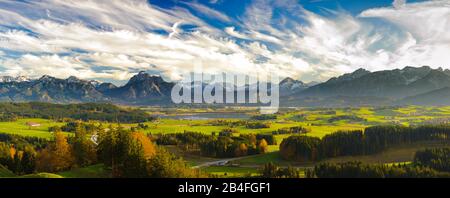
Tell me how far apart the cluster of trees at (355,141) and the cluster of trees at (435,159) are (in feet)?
69.9

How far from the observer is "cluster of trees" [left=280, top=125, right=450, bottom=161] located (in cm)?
12356

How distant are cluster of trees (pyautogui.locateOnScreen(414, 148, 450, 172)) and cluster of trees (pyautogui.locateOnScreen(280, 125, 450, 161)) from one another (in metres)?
21.3

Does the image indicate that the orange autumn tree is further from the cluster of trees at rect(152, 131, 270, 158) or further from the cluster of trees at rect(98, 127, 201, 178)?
the cluster of trees at rect(152, 131, 270, 158)

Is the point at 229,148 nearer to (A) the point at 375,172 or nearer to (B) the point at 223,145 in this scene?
(B) the point at 223,145

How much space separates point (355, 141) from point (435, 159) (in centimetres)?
3237

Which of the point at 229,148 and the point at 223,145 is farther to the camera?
the point at 223,145

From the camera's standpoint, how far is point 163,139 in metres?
156

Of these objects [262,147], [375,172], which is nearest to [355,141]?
[262,147]

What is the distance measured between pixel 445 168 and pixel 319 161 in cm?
3703

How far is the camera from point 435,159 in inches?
3863

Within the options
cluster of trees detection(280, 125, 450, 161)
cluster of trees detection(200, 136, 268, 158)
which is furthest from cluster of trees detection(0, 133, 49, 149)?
cluster of trees detection(280, 125, 450, 161)
